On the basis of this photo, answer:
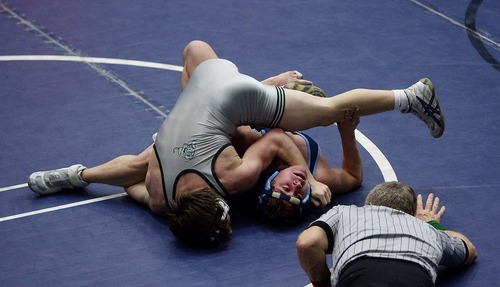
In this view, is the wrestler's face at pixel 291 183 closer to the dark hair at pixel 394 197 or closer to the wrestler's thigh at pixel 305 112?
the wrestler's thigh at pixel 305 112

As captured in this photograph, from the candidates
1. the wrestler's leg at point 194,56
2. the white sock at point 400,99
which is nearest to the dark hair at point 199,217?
the wrestler's leg at point 194,56

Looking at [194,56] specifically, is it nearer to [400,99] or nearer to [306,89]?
[306,89]

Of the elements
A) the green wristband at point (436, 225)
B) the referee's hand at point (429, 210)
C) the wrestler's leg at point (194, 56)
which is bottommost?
the referee's hand at point (429, 210)

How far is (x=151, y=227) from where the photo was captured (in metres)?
7.57

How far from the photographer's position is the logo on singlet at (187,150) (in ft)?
24.1

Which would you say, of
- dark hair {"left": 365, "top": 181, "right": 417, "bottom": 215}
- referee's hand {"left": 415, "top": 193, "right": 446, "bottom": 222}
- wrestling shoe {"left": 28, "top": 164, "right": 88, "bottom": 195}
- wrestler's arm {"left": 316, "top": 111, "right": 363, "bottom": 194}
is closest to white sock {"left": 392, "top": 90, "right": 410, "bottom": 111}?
wrestler's arm {"left": 316, "top": 111, "right": 363, "bottom": 194}

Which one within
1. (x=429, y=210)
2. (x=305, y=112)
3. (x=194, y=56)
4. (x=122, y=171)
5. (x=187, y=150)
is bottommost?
(x=429, y=210)

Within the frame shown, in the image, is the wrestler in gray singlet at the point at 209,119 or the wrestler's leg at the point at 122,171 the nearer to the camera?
the wrestler in gray singlet at the point at 209,119

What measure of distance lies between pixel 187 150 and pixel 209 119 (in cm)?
29

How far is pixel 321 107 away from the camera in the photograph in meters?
7.71

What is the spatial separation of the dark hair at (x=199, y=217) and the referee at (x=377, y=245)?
0.98 meters

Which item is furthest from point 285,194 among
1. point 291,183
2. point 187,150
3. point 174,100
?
point 174,100

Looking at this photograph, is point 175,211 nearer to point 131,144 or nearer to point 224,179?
point 224,179

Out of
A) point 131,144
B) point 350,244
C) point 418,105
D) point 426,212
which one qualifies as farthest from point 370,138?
point 350,244
